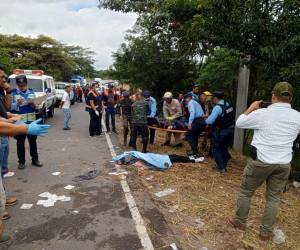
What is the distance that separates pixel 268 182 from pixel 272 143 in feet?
1.88

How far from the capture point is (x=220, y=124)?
23.8ft

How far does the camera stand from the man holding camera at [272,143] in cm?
405

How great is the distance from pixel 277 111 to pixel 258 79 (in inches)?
228

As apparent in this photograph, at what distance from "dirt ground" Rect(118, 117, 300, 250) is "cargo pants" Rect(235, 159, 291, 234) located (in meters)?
0.34

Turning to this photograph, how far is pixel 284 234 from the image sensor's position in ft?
14.8

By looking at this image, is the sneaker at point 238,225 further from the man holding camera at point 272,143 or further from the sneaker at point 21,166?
the sneaker at point 21,166

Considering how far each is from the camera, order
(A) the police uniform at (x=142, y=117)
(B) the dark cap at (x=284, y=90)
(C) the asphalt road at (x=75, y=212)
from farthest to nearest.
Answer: (A) the police uniform at (x=142, y=117) → (C) the asphalt road at (x=75, y=212) → (B) the dark cap at (x=284, y=90)

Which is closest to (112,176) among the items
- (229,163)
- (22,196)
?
(22,196)

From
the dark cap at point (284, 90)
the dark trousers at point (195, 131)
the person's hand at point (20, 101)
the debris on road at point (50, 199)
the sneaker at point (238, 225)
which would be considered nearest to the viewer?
the dark cap at point (284, 90)

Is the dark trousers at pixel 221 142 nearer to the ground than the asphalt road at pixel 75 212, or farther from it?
farther from it

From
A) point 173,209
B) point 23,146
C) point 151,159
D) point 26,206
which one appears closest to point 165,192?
point 173,209

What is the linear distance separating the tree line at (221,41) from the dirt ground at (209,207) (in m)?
2.12

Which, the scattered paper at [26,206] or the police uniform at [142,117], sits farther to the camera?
the police uniform at [142,117]

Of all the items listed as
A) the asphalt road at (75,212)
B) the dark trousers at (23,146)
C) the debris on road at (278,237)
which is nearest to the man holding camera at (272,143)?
the debris on road at (278,237)
